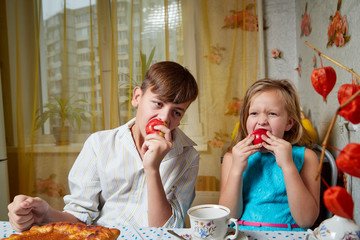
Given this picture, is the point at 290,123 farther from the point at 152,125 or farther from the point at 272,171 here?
the point at 152,125

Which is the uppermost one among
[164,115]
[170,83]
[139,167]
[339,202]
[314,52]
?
[314,52]

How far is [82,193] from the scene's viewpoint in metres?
1.14

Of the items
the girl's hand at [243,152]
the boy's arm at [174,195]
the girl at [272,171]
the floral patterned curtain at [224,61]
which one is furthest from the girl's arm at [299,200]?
the floral patterned curtain at [224,61]

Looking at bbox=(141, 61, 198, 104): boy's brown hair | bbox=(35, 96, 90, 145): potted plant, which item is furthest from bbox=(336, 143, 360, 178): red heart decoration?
bbox=(35, 96, 90, 145): potted plant

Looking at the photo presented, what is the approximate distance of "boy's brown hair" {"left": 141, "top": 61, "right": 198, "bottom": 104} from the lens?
111 centimetres

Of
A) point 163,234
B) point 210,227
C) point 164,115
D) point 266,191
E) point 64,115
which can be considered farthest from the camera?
point 64,115

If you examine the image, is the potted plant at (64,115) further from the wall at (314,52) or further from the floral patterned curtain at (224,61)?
the wall at (314,52)

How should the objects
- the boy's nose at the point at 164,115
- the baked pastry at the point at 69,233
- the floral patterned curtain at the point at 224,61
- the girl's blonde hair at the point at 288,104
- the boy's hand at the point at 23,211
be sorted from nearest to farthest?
the baked pastry at the point at 69,233 < the boy's hand at the point at 23,211 < the boy's nose at the point at 164,115 < the girl's blonde hair at the point at 288,104 < the floral patterned curtain at the point at 224,61

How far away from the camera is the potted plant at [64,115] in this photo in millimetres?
2441

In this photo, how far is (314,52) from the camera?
1653 mm

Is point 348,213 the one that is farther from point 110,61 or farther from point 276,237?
point 110,61

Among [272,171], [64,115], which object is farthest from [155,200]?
[64,115]

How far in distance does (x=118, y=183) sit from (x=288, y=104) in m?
0.77

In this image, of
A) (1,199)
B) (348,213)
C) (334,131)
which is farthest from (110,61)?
(348,213)
